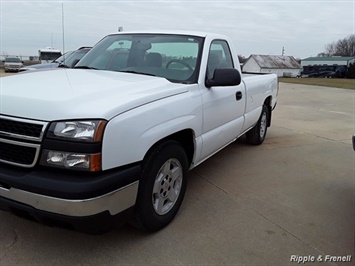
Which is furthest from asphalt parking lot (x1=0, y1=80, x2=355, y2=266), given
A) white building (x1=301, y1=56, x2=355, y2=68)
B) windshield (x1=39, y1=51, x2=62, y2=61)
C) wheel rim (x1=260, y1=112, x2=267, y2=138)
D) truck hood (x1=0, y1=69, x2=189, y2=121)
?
white building (x1=301, y1=56, x2=355, y2=68)

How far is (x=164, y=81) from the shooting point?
314 cm

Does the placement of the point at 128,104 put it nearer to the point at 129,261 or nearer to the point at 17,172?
the point at 17,172

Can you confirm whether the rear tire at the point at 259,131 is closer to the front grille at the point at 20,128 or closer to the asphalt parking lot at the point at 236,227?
the asphalt parking lot at the point at 236,227

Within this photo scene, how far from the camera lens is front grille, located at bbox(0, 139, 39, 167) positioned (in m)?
2.22

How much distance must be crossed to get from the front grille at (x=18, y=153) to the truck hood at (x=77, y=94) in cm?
21

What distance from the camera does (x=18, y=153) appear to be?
2.28 meters

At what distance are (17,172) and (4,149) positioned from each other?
0.20 metres

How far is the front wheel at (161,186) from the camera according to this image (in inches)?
103

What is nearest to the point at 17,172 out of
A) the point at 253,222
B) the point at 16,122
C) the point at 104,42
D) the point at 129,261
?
the point at 16,122

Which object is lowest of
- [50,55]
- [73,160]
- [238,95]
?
[73,160]

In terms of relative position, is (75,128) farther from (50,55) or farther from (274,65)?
(274,65)

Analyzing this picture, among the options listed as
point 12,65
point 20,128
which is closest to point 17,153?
point 20,128

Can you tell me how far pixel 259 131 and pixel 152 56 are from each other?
2969 mm

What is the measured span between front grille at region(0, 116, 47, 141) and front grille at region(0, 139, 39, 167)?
55mm
